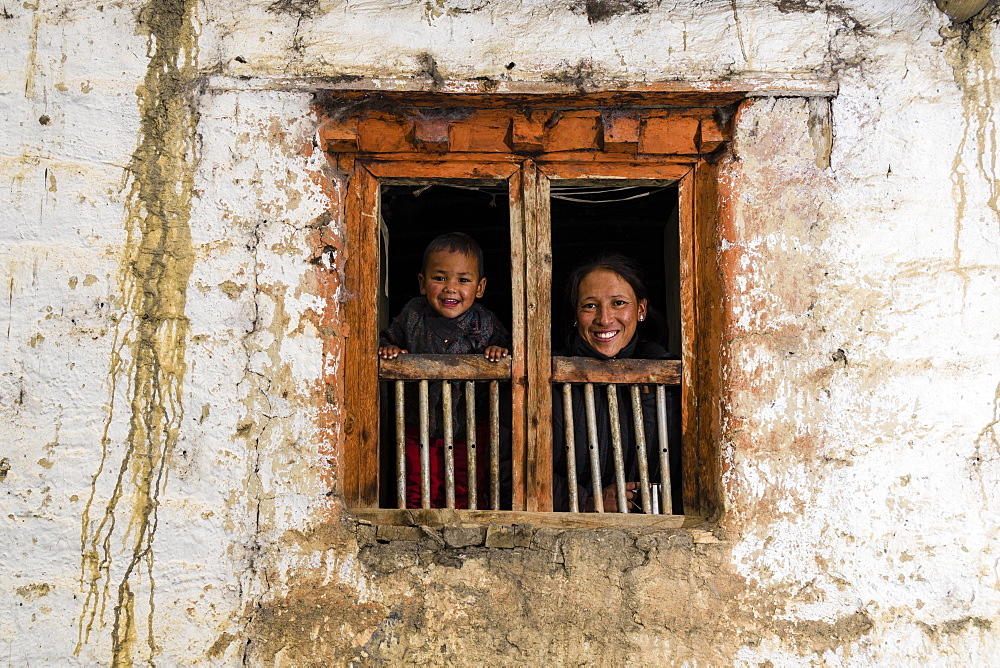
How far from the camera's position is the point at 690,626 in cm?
247

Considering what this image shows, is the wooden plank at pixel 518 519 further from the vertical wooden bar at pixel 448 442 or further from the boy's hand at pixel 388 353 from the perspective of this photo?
the boy's hand at pixel 388 353

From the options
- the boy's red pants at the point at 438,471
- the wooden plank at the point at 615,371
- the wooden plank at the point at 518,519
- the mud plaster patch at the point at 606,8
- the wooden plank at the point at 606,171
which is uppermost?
the mud plaster patch at the point at 606,8

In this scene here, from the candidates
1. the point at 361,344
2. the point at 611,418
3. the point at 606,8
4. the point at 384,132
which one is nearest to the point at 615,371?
the point at 611,418

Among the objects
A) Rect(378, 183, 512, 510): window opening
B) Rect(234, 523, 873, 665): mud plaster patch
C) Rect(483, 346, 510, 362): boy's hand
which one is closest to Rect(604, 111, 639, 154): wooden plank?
Rect(378, 183, 512, 510): window opening

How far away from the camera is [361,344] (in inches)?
106

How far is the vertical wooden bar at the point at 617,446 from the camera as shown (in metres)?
2.79

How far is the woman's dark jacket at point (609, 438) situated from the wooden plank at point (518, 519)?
297mm

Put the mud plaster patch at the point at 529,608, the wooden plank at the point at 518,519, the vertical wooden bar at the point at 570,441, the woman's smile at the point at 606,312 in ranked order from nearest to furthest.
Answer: the mud plaster patch at the point at 529,608, the wooden plank at the point at 518,519, the vertical wooden bar at the point at 570,441, the woman's smile at the point at 606,312

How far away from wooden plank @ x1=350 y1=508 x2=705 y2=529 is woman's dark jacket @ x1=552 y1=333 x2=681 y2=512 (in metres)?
0.30

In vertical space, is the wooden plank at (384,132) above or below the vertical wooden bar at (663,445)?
above

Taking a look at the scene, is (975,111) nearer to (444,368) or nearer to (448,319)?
(444,368)

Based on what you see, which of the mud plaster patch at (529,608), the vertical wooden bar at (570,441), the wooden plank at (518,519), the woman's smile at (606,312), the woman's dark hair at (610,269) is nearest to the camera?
the mud plaster patch at (529,608)

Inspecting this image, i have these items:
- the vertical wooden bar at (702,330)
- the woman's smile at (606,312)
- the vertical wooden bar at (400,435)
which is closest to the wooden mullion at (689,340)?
the vertical wooden bar at (702,330)

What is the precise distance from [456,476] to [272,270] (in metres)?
1.10
